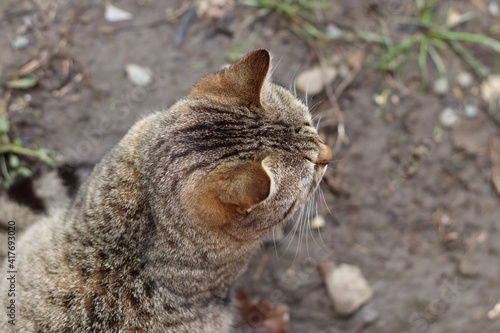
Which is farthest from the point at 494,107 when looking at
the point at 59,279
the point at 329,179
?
the point at 59,279

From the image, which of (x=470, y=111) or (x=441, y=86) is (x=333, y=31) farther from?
(x=470, y=111)

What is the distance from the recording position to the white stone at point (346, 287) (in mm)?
2572

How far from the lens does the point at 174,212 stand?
1686 millimetres

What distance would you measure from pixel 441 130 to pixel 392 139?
31 centimetres

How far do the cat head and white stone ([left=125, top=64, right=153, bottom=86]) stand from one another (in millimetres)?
1042

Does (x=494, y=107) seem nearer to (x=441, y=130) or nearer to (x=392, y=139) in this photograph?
(x=441, y=130)

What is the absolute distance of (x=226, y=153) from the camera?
5.44 ft

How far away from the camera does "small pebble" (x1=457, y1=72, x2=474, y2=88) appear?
286 centimetres

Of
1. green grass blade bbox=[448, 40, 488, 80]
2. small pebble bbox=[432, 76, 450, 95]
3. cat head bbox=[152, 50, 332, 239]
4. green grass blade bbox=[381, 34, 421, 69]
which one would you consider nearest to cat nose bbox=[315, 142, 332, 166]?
cat head bbox=[152, 50, 332, 239]

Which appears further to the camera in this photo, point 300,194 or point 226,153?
point 300,194

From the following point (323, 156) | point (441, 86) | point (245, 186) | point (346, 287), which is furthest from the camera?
point (441, 86)

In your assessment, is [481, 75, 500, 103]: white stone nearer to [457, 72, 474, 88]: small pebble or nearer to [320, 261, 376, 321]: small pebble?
[457, 72, 474, 88]: small pebble

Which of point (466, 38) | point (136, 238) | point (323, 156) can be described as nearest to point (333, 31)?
point (466, 38)

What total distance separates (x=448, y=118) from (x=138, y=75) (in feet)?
6.27
